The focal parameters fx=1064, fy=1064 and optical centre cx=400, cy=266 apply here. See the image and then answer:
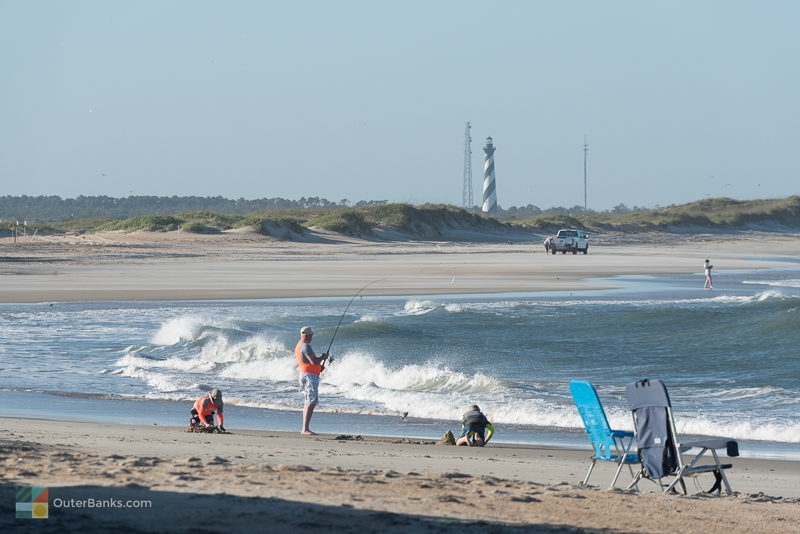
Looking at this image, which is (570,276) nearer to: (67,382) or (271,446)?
(67,382)

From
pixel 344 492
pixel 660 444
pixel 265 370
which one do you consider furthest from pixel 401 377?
pixel 344 492

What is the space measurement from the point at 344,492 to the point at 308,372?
4.58 meters

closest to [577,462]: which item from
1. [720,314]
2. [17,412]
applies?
[17,412]

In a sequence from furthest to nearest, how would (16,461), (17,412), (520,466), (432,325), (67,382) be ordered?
(432,325) < (67,382) < (17,412) < (520,466) < (16,461)

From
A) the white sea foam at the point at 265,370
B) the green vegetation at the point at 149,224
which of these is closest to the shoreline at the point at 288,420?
the white sea foam at the point at 265,370

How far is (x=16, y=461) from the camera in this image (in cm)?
701

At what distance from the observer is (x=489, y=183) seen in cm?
14350

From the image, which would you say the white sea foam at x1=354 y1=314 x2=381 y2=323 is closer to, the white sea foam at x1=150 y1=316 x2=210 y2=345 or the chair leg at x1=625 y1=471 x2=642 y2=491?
the white sea foam at x1=150 y1=316 x2=210 y2=345

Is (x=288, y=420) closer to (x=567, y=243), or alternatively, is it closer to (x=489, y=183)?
(x=567, y=243)

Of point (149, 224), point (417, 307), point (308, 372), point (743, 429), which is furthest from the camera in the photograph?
point (149, 224)

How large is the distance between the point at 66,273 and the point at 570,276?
18001 mm

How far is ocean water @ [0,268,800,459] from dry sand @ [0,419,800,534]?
2.72 metres

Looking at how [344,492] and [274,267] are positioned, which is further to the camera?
[274,267]

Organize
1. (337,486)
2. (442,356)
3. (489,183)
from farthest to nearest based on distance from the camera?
(489,183)
(442,356)
(337,486)
